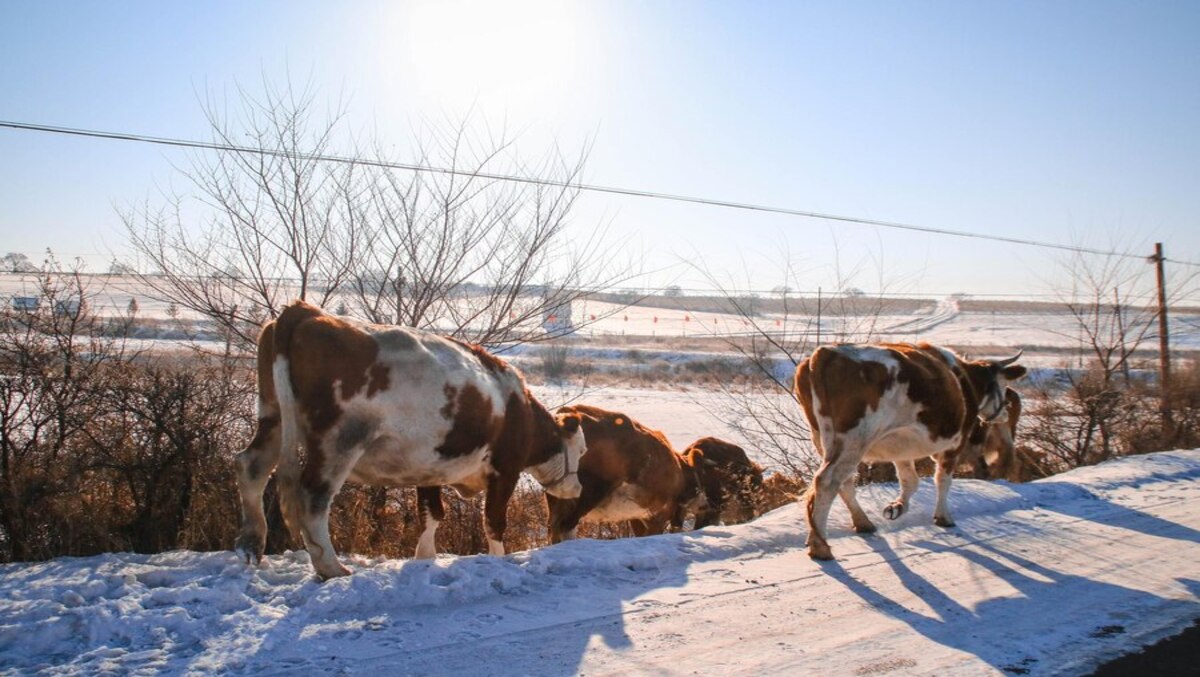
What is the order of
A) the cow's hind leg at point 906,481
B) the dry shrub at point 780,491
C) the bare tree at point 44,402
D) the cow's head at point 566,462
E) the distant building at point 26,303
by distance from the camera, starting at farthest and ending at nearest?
the dry shrub at point 780,491 → the cow's head at point 566,462 → the cow's hind leg at point 906,481 → the distant building at point 26,303 → the bare tree at point 44,402

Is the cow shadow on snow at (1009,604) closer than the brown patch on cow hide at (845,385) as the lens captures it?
Yes

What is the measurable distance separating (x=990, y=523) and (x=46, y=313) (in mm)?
8927

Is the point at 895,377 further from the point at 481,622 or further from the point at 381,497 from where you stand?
the point at 381,497

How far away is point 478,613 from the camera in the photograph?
474 centimetres

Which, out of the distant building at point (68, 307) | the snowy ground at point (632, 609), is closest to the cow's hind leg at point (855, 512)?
the snowy ground at point (632, 609)

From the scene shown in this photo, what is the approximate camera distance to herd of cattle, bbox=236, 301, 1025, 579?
5340 millimetres

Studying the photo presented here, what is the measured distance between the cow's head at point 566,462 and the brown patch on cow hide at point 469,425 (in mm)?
Answer: 1454

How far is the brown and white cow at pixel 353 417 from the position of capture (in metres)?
5.32

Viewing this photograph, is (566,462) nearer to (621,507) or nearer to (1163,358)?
(621,507)

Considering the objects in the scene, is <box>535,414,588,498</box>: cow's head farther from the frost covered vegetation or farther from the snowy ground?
the snowy ground

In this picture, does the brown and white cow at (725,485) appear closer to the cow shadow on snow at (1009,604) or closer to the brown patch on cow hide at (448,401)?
the cow shadow on snow at (1009,604)

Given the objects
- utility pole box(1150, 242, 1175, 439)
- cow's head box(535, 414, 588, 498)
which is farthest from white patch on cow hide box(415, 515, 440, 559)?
utility pole box(1150, 242, 1175, 439)

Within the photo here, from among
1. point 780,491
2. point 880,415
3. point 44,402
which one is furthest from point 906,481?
point 44,402

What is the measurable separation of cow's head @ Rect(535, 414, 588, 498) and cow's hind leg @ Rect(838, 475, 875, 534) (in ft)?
8.24
